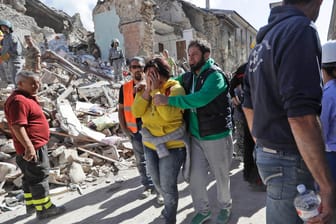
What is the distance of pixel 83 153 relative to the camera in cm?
569

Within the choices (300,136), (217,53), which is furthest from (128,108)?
(217,53)

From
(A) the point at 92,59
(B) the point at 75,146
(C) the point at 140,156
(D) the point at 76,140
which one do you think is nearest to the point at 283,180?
(C) the point at 140,156

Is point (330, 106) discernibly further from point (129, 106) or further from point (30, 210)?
point (30, 210)

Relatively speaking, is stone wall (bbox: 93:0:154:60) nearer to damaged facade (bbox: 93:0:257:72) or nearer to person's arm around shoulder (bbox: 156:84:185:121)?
damaged facade (bbox: 93:0:257:72)

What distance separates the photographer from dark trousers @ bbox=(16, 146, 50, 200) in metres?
3.53

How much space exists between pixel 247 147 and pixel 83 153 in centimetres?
337

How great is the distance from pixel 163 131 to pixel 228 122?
714 millimetres

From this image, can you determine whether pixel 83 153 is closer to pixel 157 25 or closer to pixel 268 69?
pixel 268 69

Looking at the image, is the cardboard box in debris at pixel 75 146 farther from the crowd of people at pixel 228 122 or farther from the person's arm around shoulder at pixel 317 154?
the person's arm around shoulder at pixel 317 154

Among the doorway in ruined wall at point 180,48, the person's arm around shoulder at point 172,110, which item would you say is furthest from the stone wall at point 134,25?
the person's arm around shoulder at point 172,110

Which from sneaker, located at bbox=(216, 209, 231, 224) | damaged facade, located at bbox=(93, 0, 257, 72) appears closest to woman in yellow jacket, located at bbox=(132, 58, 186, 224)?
sneaker, located at bbox=(216, 209, 231, 224)

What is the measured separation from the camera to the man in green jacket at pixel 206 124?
2.75m

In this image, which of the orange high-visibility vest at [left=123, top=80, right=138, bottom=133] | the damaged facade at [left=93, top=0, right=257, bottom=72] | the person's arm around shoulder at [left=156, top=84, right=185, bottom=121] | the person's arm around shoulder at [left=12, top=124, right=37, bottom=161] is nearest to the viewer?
the person's arm around shoulder at [left=156, top=84, right=185, bottom=121]

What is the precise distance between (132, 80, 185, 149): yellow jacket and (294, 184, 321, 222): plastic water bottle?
4.90 feet
